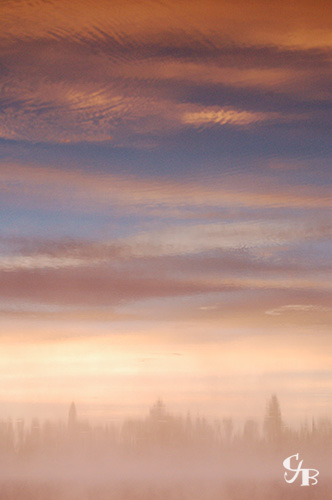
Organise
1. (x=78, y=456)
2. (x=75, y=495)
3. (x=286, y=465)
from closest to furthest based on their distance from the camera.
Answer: (x=286, y=465)
(x=78, y=456)
(x=75, y=495)

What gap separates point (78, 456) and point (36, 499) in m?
41.3

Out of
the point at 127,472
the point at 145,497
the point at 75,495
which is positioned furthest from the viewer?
the point at 127,472

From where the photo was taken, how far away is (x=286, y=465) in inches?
463

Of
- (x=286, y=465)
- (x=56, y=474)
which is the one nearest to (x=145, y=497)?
(x=56, y=474)

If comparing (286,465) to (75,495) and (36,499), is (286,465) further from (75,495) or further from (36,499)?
(36,499)

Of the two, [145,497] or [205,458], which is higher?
[205,458]

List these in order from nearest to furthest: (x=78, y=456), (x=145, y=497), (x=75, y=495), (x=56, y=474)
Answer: (x=78, y=456) < (x=75, y=495) < (x=145, y=497) < (x=56, y=474)

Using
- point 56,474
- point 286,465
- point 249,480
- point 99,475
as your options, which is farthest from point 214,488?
point 286,465

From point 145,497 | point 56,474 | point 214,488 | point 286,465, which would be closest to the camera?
point 286,465

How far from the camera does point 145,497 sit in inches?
6152

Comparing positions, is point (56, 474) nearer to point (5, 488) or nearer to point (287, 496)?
point (5, 488)

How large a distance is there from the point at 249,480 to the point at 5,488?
65728 mm

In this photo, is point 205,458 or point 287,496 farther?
point 287,496

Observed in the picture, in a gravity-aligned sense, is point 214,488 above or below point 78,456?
below
